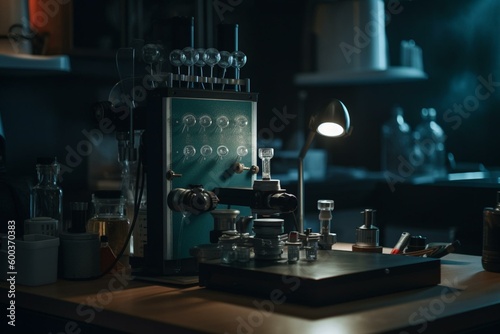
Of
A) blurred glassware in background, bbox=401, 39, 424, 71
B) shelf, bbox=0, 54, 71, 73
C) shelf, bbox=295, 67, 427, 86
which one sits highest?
blurred glassware in background, bbox=401, 39, 424, 71

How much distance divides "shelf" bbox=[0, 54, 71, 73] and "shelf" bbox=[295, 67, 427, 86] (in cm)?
225

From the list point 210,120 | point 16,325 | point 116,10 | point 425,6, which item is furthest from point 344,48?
point 16,325

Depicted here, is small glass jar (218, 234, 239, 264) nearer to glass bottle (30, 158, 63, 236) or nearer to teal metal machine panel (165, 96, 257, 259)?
teal metal machine panel (165, 96, 257, 259)

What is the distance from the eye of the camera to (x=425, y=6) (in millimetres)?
5691

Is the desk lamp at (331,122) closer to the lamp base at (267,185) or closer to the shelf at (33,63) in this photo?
the lamp base at (267,185)

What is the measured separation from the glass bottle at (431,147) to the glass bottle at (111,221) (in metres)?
3.37

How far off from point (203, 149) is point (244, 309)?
0.49 meters

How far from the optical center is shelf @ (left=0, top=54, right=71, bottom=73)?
3.07 meters

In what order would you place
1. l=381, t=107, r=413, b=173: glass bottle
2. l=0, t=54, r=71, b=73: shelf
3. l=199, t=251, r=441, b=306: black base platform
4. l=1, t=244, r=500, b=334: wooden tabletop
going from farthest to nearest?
1. l=381, t=107, r=413, b=173: glass bottle
2. l=0, t=54, r=71, b=73: shelf
3. l=199, t=251, r=441, b=306: black base platform
4. l=1, t=244, r=500, b=334: wooden tabletop

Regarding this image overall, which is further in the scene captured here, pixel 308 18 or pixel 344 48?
pixel 308 18

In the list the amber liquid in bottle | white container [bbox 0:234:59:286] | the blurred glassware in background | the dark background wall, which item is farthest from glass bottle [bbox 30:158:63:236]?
the blurred glassware in background

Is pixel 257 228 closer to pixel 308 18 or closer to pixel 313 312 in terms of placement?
pixel 313 312

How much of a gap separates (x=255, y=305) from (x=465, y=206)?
2369mm

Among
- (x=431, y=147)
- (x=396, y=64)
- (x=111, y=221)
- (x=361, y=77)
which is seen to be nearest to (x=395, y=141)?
(x=431, y=147)
